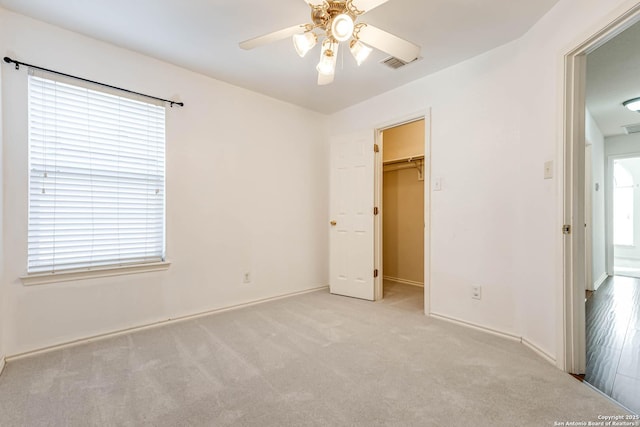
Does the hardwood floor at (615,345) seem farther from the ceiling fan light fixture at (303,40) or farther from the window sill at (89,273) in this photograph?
the window sill at (89,273)

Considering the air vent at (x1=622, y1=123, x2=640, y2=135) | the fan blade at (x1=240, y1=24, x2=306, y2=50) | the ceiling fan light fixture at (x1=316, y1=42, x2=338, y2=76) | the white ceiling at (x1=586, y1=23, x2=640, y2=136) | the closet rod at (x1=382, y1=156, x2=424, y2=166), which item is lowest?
the closet rod at (x1=382, y1=156, x2=424, y2=166)

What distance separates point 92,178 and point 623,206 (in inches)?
401

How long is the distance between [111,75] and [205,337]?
2353 mm

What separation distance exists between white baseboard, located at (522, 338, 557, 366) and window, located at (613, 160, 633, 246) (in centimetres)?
685

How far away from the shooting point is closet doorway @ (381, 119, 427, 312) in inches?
167

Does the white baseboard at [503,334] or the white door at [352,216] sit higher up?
the white door at [352,216]

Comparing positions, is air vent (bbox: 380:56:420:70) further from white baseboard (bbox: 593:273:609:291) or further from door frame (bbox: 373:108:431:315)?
white baseboard (bbox: 593:273:609:291)

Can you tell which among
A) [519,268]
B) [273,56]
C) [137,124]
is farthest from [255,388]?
[273,56]

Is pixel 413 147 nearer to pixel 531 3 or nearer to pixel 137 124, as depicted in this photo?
→ pixel 531 3

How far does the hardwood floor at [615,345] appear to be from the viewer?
1699 millimetres

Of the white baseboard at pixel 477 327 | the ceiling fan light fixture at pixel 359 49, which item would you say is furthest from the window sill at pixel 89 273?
the white baseboard at pixel 477 327

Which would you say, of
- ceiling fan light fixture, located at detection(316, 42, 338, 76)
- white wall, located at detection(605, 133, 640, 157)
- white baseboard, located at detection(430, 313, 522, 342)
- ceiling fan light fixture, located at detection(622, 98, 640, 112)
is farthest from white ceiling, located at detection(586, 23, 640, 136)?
white baseboard, located at detection(430, 313, 522, 342)

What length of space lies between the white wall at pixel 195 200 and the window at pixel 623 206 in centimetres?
756

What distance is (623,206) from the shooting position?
6.92m
